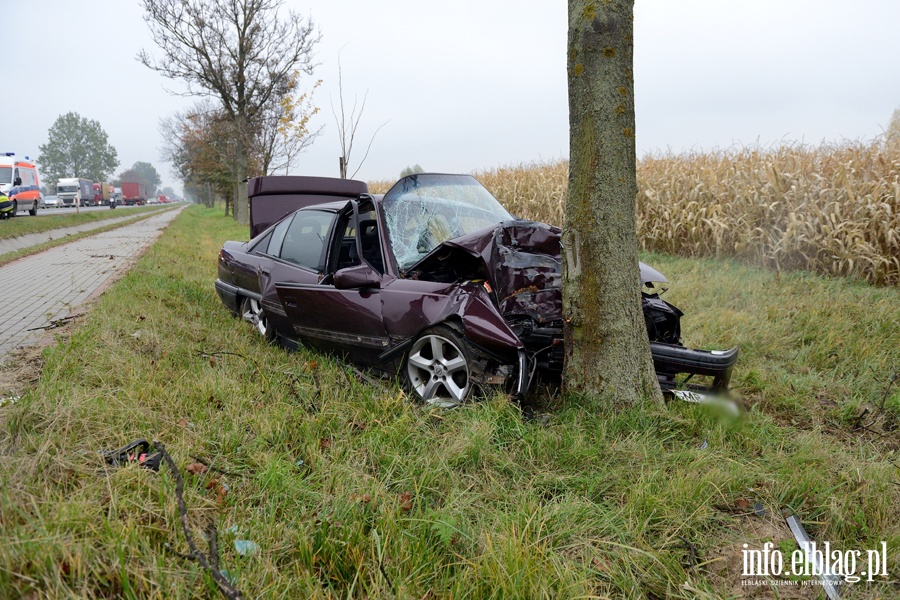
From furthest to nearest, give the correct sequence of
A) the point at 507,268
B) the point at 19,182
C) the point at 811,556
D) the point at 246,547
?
the point at 19,182
the point at 507,268
the point at 811,556
the point at 246,547

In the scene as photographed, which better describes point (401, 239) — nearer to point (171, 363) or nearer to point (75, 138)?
point (171, 363)

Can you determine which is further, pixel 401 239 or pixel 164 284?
pixel 164 284

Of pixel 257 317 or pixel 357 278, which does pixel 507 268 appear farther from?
pixel 257 317

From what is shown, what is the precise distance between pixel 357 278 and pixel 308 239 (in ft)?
4.54

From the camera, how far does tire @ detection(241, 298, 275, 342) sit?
5174 millimetres

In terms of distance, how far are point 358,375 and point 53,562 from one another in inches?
90.2

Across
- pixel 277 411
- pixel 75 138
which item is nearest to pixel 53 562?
pixel 277 411

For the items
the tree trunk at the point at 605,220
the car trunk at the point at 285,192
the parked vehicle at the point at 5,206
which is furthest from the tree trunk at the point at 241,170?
the tree trunk at the point at 605,220

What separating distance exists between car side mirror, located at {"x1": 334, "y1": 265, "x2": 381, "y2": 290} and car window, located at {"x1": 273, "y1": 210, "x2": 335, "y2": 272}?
0.75m

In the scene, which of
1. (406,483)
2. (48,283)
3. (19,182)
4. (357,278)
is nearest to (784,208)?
(357,278)

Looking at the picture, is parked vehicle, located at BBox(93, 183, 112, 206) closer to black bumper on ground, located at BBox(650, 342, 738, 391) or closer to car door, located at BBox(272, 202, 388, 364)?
car door, located at BBox(272, 202, 388, 364)

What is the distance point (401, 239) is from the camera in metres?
4.21

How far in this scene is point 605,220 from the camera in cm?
333

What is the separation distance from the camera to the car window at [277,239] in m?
5.50
